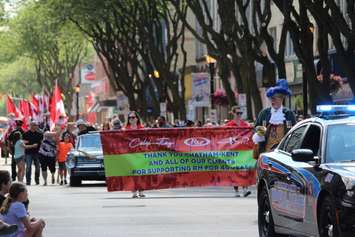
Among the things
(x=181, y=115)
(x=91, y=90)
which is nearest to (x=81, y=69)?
(x=91, y=90)

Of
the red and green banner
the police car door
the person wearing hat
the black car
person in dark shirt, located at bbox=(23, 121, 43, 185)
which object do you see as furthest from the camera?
person in dark shirt, located at bbox=(23, 121, 43, 185)

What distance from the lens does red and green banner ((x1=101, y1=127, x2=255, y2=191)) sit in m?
23.7

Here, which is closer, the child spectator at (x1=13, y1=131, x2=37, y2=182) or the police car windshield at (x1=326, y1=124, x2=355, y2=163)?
the police car windshield at (x1=326, y1=124, x2=355, y2=163)

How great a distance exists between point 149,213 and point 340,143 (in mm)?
7667

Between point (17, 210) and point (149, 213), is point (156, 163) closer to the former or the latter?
point (149, 213)

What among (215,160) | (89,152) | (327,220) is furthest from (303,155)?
(89,152)

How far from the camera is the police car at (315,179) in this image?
11.0 meters

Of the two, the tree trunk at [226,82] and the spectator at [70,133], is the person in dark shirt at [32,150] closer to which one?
the spectator at [70,133]

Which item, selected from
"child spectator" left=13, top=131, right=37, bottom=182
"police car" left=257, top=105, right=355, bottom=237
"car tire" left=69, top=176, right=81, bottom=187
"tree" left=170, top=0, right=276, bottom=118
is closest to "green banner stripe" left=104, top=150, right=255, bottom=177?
"car tire" left=69, top=176, right=81, bottom=187

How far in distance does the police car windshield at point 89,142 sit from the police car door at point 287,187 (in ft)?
57.6

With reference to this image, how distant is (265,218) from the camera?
46.8 ft

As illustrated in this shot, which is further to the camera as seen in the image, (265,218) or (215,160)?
A: (215,160)

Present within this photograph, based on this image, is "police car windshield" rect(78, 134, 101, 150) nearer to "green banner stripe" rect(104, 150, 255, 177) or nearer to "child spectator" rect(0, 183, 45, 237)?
"green banner stripe" rect(104, 150, 255, 177)

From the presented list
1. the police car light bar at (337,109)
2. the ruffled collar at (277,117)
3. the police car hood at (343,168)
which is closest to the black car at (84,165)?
the ruffled collar at (277,117)
